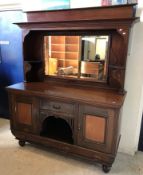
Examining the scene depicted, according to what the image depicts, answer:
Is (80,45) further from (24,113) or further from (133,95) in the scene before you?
(24,113)

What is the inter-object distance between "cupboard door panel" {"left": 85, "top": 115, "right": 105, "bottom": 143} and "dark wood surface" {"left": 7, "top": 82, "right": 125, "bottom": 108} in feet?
0.61

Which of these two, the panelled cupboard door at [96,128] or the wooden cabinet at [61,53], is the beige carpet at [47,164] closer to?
the panelled cupboard door at [96,128]

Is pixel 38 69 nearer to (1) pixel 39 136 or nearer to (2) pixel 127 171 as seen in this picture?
(1) pixel 39 136

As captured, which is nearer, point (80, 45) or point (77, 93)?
point (77, 93)

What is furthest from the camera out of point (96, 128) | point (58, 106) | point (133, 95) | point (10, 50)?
point (10, 50)

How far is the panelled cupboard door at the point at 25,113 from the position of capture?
2133mm

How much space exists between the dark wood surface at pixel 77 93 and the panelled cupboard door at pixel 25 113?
11cm

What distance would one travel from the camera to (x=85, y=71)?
2240 millimetres

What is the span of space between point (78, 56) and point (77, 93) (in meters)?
0.51

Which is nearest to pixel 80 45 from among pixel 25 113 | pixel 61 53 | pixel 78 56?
pixel 78 56

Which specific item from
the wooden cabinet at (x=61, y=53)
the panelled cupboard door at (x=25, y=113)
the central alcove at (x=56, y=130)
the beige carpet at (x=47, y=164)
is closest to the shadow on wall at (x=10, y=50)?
the wooden cabinet at (x=61, y=53)

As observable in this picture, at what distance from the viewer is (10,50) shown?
111 inches

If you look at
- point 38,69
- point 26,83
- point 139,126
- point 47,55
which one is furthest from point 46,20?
point 139,126

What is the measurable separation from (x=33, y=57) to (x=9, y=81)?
80cm
